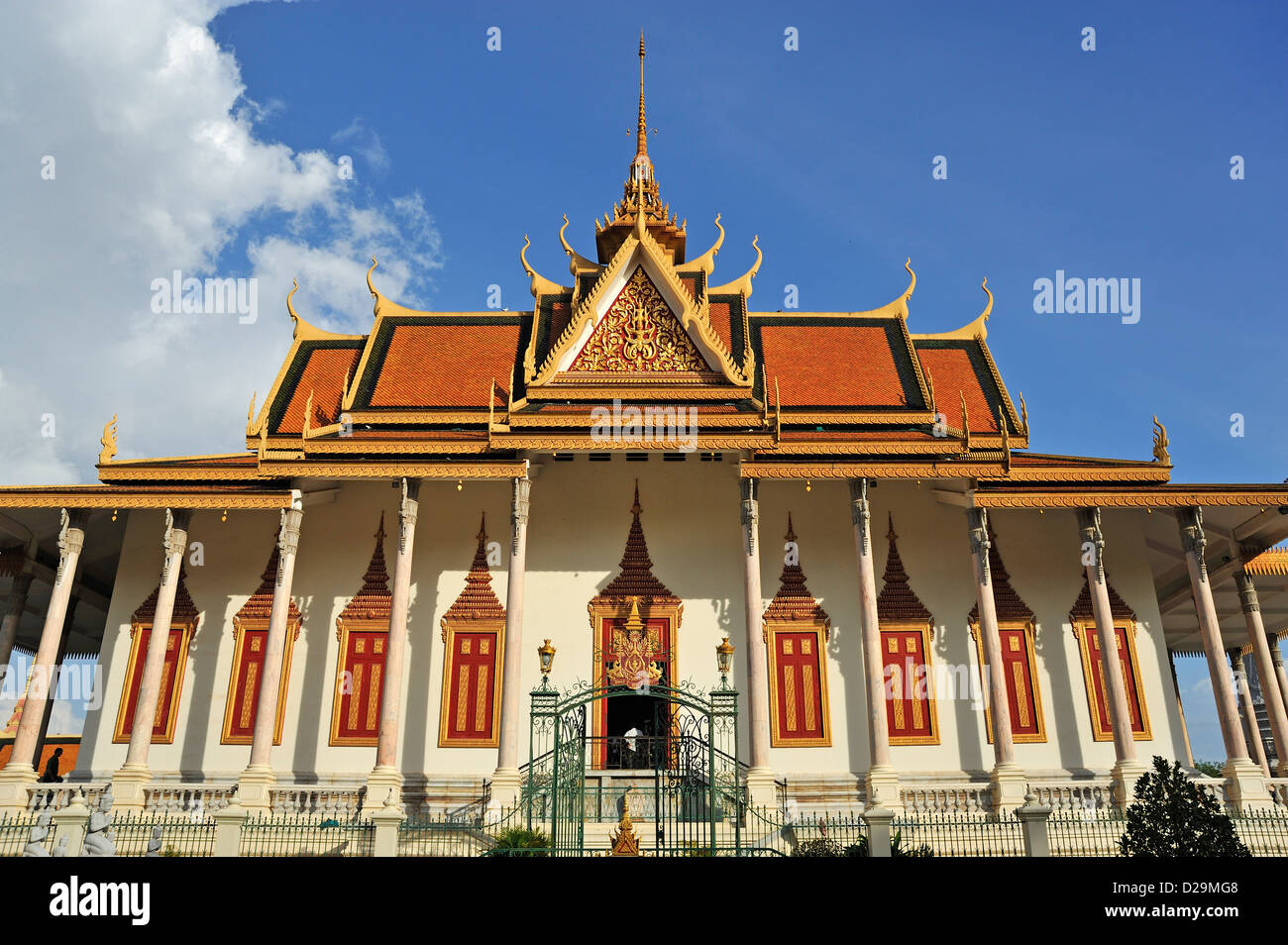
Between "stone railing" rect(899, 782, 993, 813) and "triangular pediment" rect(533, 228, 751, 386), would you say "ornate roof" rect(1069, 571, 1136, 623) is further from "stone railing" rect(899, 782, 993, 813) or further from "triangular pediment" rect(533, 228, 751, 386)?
"triangular pediment" rect(533, 228, 751, 386)

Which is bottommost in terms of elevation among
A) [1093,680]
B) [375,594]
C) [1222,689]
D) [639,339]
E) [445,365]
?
[1222,689]

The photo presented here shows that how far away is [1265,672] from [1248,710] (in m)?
6.06

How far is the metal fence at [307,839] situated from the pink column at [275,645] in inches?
114

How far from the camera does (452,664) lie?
18141 mm

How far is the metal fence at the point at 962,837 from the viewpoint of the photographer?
12367 mm

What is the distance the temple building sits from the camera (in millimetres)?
16766

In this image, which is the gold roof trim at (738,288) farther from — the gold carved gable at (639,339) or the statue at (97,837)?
the statue at (97,837)

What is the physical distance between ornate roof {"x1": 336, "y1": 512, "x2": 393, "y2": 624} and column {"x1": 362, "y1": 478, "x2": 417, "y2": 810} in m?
0.63

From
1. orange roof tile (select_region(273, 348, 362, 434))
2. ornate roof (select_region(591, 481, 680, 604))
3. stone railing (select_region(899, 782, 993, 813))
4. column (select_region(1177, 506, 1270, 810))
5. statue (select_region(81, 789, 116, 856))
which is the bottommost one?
statue (select_region(81, 789, 116, 856))

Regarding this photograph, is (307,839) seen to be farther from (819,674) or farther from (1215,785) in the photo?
(1215,785)

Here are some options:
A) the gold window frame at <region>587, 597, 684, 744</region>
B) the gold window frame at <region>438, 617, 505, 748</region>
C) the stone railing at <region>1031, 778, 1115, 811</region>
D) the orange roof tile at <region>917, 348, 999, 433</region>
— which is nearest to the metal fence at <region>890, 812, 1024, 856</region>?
the stone railing at <region>1031, 778, 1115, 811</region>

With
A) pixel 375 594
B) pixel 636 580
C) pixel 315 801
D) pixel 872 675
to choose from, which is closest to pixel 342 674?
pixel 375 594
